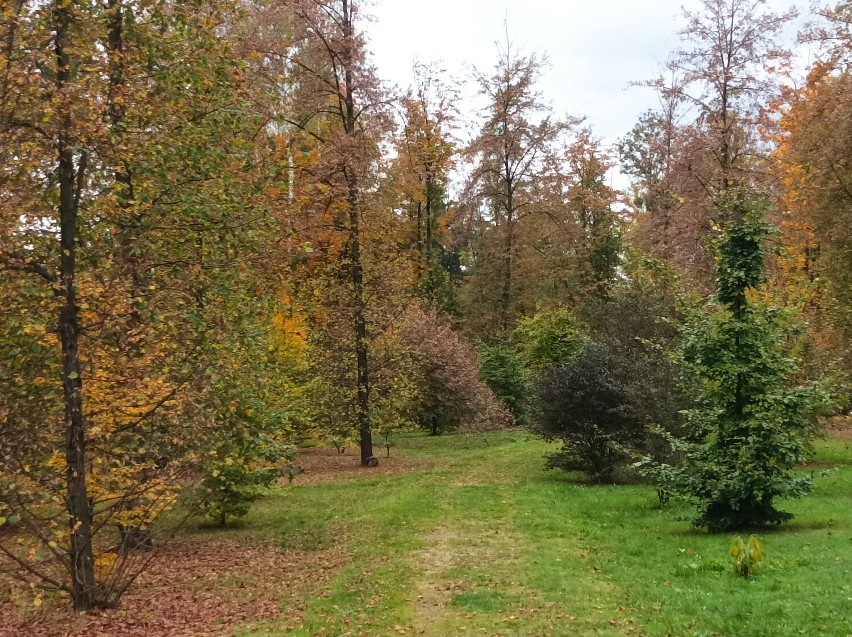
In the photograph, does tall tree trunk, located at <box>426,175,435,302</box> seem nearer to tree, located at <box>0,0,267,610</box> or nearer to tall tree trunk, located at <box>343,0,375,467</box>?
tall tree trunk, located at <box>343,0,375,467</box>

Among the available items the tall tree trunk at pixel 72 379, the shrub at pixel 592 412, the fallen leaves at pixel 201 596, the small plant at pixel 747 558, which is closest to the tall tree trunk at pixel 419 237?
the shrub at pixel 592 412

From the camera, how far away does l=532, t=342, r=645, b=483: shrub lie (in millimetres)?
15031

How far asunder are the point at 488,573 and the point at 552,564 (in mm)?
881

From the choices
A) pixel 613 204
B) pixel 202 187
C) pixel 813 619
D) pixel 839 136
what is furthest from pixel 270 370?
pixel 613 204

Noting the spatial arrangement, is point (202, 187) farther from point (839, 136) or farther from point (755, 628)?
point (839, 136)

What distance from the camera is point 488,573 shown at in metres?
8.34

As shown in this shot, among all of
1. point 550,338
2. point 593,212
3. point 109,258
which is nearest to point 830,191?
point 550,338

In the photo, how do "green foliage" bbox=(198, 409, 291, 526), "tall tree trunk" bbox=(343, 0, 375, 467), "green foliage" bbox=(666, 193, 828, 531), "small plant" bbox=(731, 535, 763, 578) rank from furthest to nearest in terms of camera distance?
"tall tree trunk" bbox=(343, 0, 375, 467)
"green foliage" bbox=(666, 193, 828, 531)
"green foliage" bbox=(198, 409, 291, 526)
"small plant" bbox=(731, 535, 763, 578)

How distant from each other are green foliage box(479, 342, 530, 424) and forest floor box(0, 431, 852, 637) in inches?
586

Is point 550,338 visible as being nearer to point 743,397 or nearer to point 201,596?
point 743,397

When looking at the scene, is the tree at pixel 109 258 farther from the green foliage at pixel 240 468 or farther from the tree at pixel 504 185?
the tree at pixel 504 185

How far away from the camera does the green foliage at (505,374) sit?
2955cm

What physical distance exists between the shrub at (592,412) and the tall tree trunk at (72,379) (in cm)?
1057

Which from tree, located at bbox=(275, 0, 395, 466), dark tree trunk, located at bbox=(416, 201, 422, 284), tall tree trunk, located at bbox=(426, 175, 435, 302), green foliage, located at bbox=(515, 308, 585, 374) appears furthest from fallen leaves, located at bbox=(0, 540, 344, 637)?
tall tree trunk, located at bbox=(426, 175, 435, 302)
